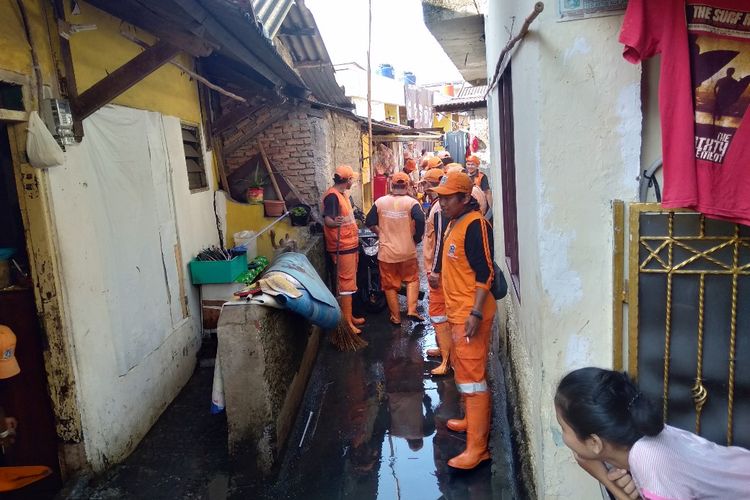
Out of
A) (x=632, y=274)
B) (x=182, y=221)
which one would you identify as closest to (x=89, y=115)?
(x=182, y=221)

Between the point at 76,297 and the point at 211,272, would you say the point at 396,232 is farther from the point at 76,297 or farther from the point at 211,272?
the point at 76,297

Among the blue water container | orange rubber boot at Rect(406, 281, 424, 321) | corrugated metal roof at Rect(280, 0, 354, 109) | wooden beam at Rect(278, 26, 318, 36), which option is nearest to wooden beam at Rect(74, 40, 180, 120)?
corrugated metal roof at Rect(280, 0, 354, 109)

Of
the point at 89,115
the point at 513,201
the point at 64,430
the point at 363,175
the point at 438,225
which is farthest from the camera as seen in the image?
the point at 363,175

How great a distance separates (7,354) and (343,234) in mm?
4279

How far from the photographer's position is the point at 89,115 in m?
3.96

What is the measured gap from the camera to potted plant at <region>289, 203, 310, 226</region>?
25.4 feet

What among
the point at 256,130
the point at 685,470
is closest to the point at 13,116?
the point at 685,470

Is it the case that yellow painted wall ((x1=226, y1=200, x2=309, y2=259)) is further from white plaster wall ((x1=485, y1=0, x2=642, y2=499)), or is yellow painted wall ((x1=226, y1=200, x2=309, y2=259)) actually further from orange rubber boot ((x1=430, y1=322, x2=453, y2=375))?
white plaster wall ((x1=485, y1=0, x2=642, y2=499))

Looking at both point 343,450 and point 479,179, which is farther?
point 479,179

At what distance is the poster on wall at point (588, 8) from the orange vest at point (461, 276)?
1.70m

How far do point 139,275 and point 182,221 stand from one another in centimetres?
130

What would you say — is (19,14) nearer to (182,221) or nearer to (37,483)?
(182,221)

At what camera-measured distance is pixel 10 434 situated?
368 cm

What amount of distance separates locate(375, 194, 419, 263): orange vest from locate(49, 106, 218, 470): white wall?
96.7 inches
